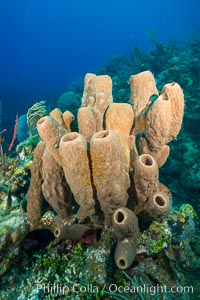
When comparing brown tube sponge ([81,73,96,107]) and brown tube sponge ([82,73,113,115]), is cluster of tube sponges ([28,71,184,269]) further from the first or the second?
brown tube sponge ([81,73,96,107])

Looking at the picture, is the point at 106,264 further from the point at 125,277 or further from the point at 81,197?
the point at 81,197

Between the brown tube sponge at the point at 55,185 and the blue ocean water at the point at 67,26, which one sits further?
the blue ocean water at the point at 67,26

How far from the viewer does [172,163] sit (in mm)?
5395

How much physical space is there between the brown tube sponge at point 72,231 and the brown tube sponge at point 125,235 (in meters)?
0.44

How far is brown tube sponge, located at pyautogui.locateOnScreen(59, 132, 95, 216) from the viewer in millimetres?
1948

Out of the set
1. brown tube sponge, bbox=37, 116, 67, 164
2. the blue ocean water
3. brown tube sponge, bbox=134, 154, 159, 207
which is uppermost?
the blue ocean water

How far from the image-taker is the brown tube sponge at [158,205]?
2.08m

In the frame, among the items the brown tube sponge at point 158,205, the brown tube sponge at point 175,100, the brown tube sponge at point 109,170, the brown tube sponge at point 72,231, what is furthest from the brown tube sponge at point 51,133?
the brown tube sponge at point 175,100

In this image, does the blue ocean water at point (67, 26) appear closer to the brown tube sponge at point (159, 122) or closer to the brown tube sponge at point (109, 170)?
the brown tube sponge at point (159, 122)

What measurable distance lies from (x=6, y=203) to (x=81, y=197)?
1483 millimetres

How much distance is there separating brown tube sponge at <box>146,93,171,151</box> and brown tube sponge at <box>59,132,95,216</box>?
2.28 ft

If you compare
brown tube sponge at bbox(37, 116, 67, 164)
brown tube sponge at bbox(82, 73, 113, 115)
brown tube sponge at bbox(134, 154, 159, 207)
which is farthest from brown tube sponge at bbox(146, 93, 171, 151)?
brown tube sponge at bbox(37, 116, 67, 164)

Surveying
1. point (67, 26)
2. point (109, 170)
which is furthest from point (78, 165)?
point (67, 26)

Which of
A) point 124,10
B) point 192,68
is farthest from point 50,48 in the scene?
point 192,68
